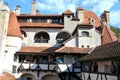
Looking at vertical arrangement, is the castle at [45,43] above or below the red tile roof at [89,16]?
below

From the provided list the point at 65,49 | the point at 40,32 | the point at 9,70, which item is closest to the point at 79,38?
the point at 65,49

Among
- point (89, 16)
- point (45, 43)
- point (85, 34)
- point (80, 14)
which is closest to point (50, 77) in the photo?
point (45, 43)

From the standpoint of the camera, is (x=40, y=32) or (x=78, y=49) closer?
(x=78, y=49)

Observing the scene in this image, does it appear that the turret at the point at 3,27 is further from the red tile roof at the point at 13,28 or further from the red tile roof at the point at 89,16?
the red tile roof at the point at 89,16

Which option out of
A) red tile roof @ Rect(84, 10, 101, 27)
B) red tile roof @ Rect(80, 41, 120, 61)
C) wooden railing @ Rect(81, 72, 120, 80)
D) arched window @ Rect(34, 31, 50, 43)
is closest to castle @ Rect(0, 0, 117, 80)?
arched window @ Rect(34, 31, 50, 43)

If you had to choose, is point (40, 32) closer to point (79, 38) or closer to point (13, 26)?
point (13, 26)

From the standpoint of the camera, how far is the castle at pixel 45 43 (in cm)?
2588

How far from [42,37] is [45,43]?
1.26m

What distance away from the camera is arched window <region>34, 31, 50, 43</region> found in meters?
34.5

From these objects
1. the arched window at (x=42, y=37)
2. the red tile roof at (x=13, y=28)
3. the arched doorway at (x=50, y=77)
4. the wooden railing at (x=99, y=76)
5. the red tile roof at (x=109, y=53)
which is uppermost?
the red tile roof at (x=13, y=28)

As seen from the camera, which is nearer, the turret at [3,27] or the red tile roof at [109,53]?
the red tile roof at [109,53]

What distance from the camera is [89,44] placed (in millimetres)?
29141

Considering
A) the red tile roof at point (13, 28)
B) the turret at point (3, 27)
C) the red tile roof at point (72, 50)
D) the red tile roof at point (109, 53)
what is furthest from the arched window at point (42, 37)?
the red tile roof at point (109, 53)

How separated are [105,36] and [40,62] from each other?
11331 mm
